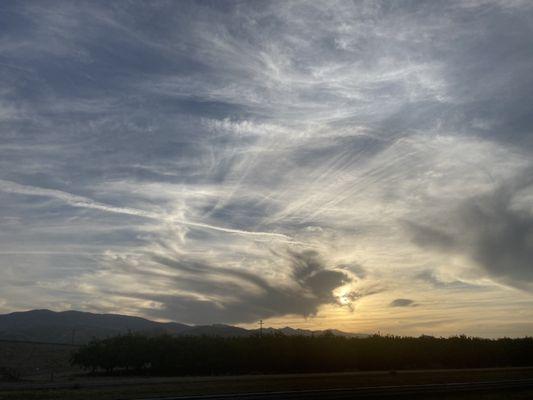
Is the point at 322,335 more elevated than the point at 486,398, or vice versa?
the point at 322,335

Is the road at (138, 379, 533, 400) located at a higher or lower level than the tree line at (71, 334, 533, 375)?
lower

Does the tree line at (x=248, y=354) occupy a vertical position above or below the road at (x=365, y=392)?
above

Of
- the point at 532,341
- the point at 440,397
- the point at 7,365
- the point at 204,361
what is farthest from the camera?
the point at 532,341

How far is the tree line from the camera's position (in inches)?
2502

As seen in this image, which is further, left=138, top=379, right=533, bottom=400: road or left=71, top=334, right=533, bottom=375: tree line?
left=71, top=334, right=533, bottom=375: tree line

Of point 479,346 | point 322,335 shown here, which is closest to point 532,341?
point 479,346

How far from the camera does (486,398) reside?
100 ft

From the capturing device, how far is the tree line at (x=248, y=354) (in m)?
63.6

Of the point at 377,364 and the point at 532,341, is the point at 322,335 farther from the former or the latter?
the point at 532,341

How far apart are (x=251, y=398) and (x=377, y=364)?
51.3 metres

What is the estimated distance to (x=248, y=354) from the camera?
6538 cm

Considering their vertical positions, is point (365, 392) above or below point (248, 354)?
below

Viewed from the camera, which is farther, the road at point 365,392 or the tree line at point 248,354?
the tree line at point 248,354

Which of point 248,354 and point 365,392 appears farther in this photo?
point 248,354
